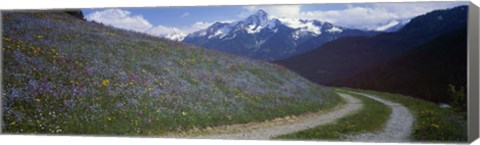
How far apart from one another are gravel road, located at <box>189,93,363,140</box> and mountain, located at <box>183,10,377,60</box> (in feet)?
8.24

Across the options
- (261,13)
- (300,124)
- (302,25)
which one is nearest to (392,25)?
(302,25)

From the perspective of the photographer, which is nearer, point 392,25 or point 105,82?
point 392,25

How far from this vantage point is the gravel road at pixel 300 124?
2652 cm

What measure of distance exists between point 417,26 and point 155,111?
9901mm

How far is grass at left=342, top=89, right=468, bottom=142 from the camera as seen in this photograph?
24062 mm

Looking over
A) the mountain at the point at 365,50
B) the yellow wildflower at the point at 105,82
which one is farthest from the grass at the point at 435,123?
the yellow wildflower at the point at 105,82

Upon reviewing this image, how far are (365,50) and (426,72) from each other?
8.02ft

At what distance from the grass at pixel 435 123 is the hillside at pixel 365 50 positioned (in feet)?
6.06

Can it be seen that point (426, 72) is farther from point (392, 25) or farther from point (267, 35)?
point (267, 35)

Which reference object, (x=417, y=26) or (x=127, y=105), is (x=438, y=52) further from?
(x=127, y=105)

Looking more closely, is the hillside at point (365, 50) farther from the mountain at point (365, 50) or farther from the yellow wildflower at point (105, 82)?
the yellow wildflower at point (105, 82)

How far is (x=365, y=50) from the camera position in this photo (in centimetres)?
2673

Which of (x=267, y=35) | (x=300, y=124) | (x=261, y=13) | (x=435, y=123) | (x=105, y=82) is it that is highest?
(x=261, y=13)

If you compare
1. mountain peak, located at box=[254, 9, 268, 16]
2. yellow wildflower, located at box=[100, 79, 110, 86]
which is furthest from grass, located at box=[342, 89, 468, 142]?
yellow wildflower, located at box=[100, 79, 110, 86]
